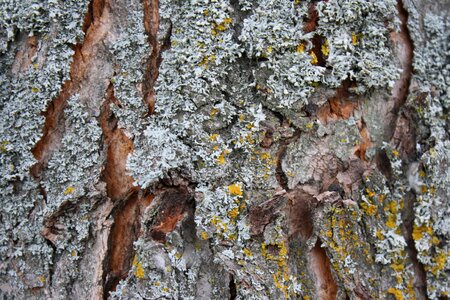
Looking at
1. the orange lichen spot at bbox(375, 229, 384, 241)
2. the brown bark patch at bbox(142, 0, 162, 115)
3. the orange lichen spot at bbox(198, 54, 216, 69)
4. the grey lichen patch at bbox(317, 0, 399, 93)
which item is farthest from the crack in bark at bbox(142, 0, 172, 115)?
the orange lichen spot at bbox(375, 229, 384, 241)

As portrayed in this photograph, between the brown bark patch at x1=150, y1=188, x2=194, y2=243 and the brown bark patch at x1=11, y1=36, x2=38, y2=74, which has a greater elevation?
the brown bark patch at x1=11, y1=36, x2=38, y2=74

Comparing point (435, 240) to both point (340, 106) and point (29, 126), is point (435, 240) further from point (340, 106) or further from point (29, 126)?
point (29, 126)

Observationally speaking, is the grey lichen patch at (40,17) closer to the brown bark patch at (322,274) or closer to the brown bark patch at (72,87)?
the brown bark patch at (72,87)

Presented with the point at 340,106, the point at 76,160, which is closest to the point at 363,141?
the point at 340,106

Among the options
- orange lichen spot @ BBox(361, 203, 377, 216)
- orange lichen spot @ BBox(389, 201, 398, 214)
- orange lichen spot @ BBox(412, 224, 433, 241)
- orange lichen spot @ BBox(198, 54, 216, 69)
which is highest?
orange lichen spot @ BBox(198, 54, 216, 69)

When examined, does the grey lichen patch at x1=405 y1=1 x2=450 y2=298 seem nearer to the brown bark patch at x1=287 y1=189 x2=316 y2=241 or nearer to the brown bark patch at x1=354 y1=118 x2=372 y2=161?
→ the brown bark patch at x1=354 y1=118 x2=372 y2=161

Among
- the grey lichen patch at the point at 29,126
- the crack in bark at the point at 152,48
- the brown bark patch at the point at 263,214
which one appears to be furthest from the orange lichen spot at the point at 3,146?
the brown bark patch at the point at 263,214
